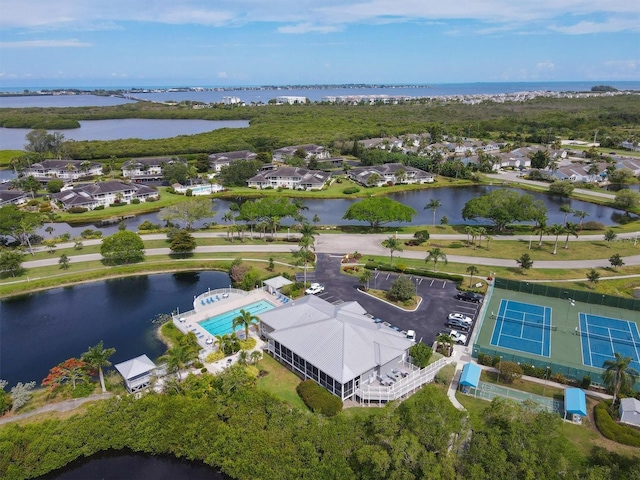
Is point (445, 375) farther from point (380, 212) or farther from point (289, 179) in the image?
point (289, 179)

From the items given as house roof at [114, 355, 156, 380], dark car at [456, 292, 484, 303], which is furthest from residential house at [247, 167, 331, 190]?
house roof at [114, 355, 156, 380]

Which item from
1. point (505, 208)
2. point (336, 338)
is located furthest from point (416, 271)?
point (505, 208)

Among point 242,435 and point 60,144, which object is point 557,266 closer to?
point 242,435

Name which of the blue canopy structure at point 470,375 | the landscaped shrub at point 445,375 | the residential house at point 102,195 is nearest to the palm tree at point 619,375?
the blue canopy structure at point 470,375

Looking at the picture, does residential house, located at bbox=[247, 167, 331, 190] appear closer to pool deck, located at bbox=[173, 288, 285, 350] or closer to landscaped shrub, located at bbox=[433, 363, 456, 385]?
pool deck, located at bbox=[173, 288, 285, 350]

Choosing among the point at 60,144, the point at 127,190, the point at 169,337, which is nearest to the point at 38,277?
the point at 169,337

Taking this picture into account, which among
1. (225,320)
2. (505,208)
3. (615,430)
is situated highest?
(505,208)
